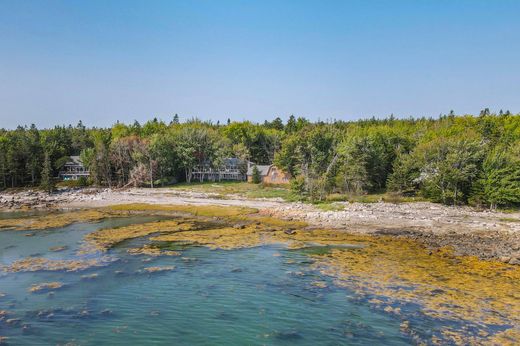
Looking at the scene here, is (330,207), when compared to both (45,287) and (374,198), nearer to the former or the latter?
(374,198)

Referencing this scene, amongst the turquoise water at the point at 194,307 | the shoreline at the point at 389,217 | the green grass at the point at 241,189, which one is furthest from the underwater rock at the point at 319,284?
the green grass at the point at 241,189

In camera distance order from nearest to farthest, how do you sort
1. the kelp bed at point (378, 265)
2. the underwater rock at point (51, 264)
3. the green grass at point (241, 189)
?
the kelp bed at point (378, 265) → the underwater rock at point (51, 264) → the green grass at point (241, 189)

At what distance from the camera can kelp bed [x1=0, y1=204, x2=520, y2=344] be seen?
74.7ft

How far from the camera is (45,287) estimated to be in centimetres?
2798

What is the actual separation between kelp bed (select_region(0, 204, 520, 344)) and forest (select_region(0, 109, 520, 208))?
81.3ft

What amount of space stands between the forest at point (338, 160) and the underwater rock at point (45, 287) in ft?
160

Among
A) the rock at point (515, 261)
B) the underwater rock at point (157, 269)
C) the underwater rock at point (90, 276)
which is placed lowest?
the rock at point (515, 261)

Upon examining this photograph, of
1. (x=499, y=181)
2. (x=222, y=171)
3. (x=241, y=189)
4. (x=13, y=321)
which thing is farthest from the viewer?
(x=222, y=171)

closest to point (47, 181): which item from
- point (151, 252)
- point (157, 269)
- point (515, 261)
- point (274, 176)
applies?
point (274, 176)

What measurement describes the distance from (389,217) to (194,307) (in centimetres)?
3703

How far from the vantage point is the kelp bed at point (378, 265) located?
22.8 metres

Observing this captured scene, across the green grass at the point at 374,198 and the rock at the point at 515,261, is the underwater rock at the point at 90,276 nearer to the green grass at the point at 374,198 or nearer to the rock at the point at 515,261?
the rock at the point at 515,261

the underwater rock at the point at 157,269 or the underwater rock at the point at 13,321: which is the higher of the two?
the underwater rock at the point at 157,269

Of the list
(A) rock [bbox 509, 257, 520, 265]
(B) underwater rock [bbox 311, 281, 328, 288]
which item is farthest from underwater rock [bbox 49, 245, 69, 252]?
(A) rock [bbox 509, 257, 520, 265]
